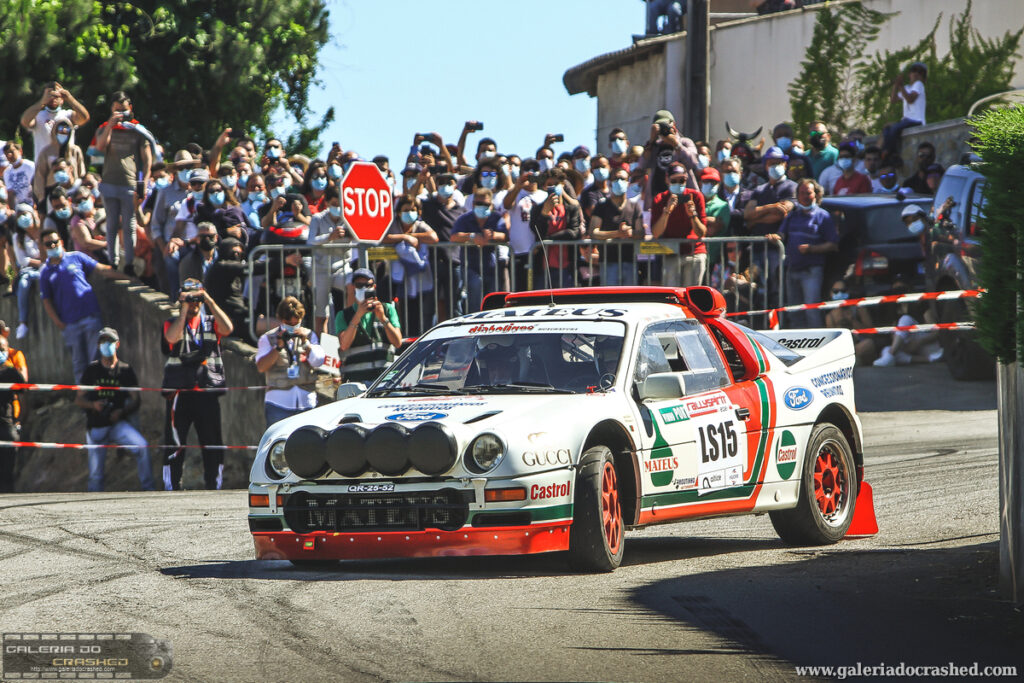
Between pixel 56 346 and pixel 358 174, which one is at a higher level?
pixel 358 174

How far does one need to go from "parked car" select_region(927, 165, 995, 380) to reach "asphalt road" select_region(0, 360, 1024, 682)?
5.76 m

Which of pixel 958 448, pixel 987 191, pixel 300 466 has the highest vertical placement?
pixel 987 191

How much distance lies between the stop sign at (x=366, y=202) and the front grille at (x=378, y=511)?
6.95m

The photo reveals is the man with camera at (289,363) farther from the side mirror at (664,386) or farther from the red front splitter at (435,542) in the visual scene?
the side mirror at (664,386)

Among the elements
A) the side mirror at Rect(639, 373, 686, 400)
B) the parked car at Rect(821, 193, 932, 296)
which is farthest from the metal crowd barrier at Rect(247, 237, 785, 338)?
the side mirror at Rect(639, 373, 686, 400)

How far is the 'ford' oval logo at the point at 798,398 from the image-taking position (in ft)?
33.3

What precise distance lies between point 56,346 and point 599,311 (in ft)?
43.7

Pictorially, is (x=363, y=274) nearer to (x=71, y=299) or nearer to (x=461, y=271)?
(x=461, y=271)

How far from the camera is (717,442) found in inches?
376

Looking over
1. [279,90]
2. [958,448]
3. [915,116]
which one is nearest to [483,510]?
[958,448]

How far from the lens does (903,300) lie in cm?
1742

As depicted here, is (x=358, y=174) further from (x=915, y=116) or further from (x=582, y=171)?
(x=915, y=116)

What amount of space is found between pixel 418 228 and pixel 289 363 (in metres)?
2.95

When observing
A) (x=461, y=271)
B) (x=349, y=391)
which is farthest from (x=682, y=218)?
(x=349, y=391)
